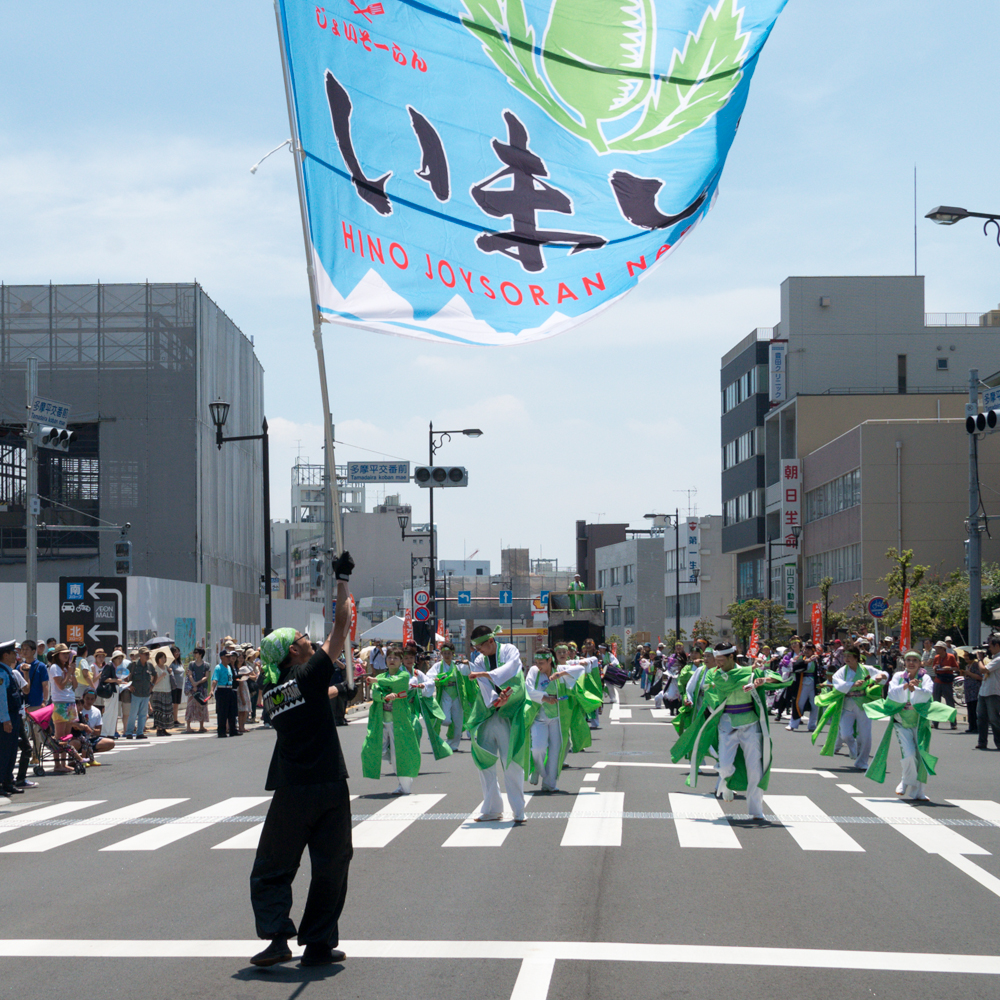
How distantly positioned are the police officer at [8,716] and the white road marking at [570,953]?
8393 mm

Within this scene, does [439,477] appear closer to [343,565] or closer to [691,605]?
[343,565]

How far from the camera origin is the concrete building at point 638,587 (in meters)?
115

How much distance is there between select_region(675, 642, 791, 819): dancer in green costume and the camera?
12.7 m

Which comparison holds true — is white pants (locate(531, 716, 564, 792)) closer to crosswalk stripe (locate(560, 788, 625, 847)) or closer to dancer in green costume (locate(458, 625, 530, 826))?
crosswalk stripe (locate(560, 788, 625, 847))

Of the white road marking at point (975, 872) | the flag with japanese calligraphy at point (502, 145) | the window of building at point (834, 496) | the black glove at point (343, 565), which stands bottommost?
the white road marking at point (975, 872)

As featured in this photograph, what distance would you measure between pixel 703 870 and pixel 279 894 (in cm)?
391

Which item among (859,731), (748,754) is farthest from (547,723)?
(859,731)

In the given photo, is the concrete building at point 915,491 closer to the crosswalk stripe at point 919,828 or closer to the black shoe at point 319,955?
the crosswalk stripe at point 919,828

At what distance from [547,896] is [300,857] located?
2.33 m

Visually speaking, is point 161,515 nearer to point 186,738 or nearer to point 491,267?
point 186,738

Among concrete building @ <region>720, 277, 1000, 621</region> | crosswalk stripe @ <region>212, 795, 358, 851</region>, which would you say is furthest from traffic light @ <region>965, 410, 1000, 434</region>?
concrete building @ <region>720, 277, 1000, 621</region>

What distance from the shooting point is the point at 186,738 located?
25.6 m

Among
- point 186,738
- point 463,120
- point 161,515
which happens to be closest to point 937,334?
point 161,515

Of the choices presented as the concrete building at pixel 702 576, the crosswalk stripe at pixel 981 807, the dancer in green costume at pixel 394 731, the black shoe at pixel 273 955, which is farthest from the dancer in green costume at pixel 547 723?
the concrete building at pixel 702 576
